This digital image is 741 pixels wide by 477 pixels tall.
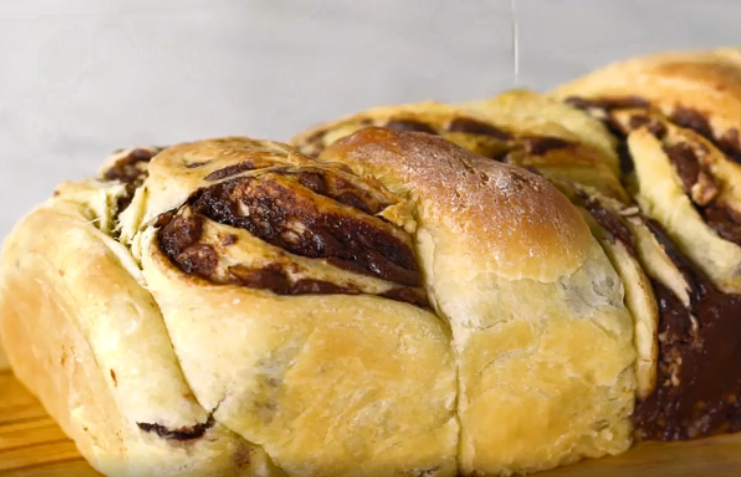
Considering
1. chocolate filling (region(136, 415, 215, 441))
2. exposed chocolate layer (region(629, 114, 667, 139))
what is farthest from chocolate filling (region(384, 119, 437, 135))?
chocolate filling (region(136, 415, 215, 441))

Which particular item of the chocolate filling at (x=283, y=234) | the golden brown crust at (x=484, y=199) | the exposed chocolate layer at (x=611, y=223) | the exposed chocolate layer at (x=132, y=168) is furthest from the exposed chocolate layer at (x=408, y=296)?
the exposed chocolate layer at (x=132, y=168)

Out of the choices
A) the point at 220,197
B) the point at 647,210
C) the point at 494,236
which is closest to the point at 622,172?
the point at 647,210

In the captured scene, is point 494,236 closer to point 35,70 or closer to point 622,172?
point 622,172

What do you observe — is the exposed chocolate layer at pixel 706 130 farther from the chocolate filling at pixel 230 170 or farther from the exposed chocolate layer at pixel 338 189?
the chocolate filling at pixel 230 170

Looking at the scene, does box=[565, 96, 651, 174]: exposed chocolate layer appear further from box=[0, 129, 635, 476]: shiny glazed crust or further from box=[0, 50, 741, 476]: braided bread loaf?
box=[0, 129, 635, 476]: shiny glazed crust

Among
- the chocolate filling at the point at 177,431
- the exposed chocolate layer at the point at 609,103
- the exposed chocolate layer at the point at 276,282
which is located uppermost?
the exposed chocolate layer at the point at 609,103

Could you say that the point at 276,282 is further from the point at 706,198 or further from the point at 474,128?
the point at 706,198
